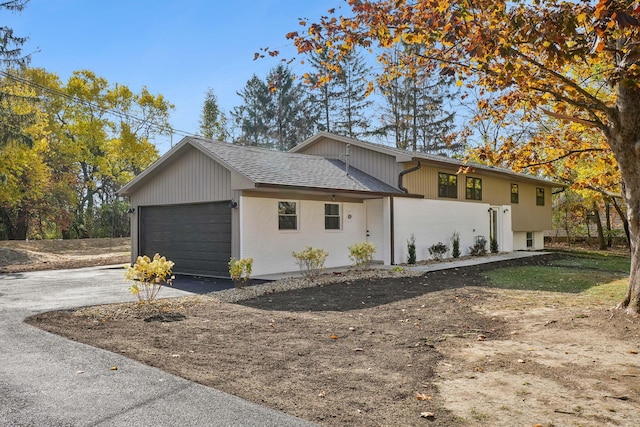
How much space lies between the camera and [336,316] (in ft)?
24.1

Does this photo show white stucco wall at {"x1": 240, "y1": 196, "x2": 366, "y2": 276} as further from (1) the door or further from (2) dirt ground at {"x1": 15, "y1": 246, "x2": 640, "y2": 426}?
(1) the door

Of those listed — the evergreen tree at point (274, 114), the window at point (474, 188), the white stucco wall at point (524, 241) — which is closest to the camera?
the window at point (474, 188)

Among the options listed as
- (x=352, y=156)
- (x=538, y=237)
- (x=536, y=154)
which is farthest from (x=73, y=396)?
(x=538, y=237)

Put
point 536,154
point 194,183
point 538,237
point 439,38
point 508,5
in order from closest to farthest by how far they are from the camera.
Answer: point 439,38 → point 508,5 → point 536,154 → point 194,183 → point 538,237

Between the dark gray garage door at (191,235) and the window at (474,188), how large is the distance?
1135cm

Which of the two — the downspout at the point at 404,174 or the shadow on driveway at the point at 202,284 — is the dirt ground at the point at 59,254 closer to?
the shadow on driveway at the point at 202,284

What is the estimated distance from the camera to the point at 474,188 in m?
19.7

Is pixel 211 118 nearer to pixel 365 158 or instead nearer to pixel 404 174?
pixel 365 158

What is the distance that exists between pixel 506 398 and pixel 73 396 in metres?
3.55

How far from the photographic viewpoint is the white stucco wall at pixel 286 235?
12.2m

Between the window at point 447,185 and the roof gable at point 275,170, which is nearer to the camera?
the roof gable at point 275,170

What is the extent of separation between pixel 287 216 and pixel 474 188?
10.1 meters

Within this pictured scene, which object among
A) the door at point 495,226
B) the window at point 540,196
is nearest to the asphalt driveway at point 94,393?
the door at point 495,226

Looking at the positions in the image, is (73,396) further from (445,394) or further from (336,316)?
(336,316)
